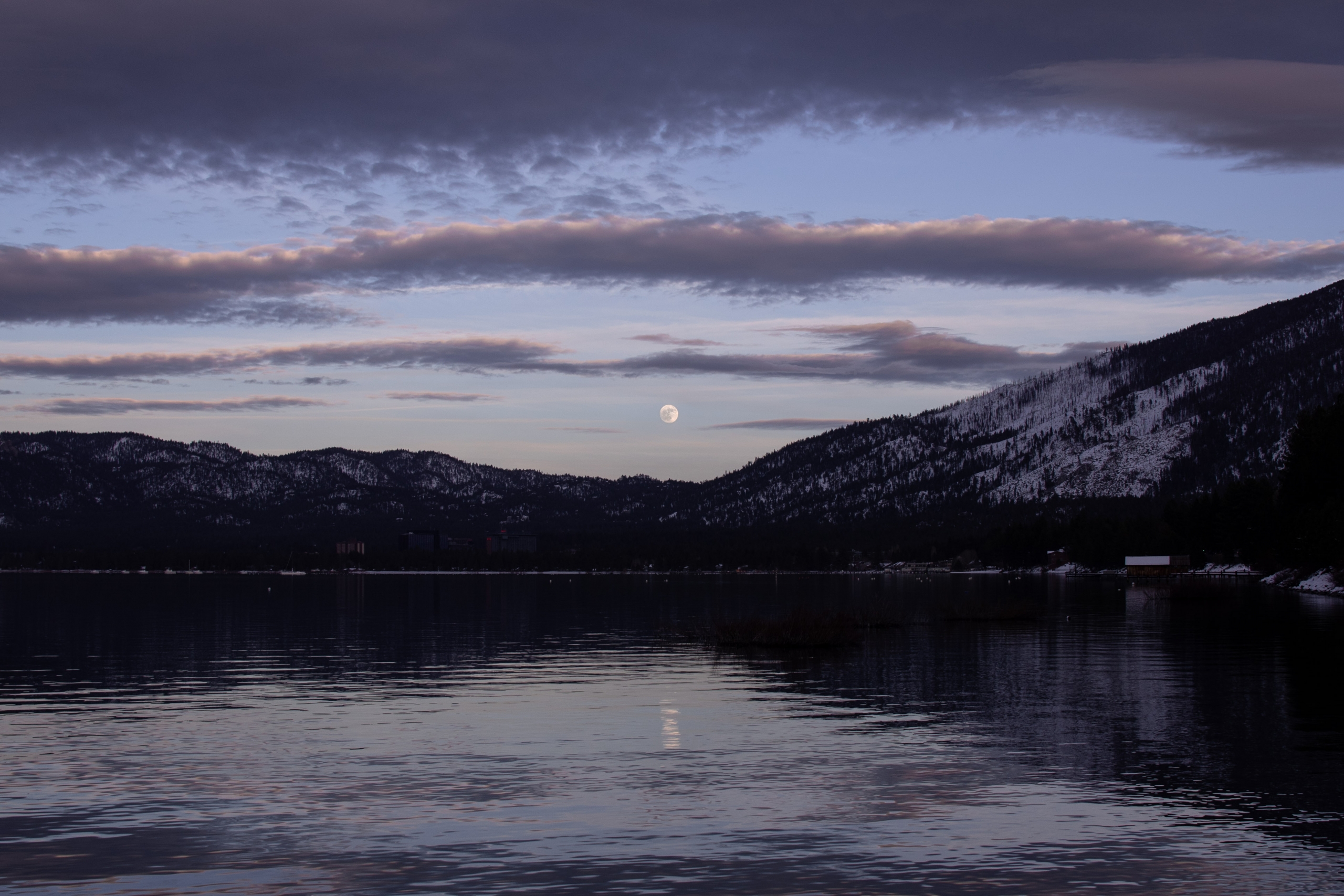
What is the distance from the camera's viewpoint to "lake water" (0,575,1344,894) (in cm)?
2088

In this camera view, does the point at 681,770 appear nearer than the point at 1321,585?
Yes

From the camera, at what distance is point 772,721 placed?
38906 mm

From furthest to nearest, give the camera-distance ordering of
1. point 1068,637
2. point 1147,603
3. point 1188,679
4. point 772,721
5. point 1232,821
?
1. point 1147,603
2. point 1068,637
3. point 1188,679
4. point 772,721
5. point 1232,821

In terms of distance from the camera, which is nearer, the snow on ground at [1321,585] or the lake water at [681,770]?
the lake water at [681,770]

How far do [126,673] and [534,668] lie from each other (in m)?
17.3

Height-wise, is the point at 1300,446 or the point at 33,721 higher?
the point at 1300,446

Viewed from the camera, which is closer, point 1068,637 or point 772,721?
point 772,721

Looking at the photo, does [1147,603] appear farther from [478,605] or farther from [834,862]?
[834,862]

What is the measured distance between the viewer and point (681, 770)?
100ft

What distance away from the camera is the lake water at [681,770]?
20875 mm

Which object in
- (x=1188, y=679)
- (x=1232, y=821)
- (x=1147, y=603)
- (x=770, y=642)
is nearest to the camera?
(x=1232, y=821)

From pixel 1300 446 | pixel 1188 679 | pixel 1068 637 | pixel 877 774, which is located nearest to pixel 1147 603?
pixel 1300 446

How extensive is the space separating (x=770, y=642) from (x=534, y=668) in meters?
15.0

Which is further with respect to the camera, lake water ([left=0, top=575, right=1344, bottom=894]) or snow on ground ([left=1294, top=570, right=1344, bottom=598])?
snow on ground ([left=1294, top=570, right=1344, bottom=598])
